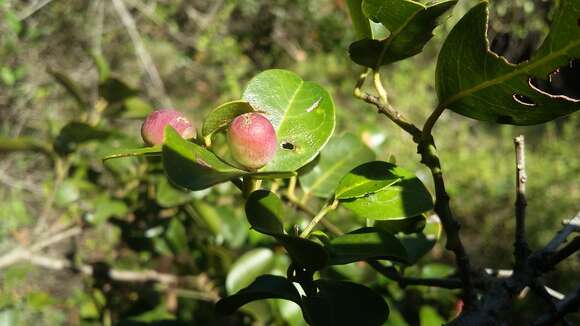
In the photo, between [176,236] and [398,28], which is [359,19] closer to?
[398,28]

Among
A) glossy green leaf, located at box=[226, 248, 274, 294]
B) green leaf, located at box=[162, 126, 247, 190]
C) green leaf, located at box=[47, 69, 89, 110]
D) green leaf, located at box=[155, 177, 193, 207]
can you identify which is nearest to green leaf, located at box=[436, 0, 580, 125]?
green leaf, located at box=[162, 126, 247, 190]

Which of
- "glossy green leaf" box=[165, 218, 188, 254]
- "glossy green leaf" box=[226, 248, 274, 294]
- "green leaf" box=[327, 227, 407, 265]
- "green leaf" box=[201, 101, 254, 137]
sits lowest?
"glossy green leaf" box=[165, 218, 188, 254]

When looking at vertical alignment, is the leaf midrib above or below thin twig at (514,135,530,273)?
above

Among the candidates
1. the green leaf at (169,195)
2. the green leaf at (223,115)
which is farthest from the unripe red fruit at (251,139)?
the green leaf at (169,195)

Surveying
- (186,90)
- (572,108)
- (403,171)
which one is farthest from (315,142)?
(186,90)

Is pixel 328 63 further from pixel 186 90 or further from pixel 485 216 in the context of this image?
pixel 485 216

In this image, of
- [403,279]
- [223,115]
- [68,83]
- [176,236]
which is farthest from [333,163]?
[68,83]

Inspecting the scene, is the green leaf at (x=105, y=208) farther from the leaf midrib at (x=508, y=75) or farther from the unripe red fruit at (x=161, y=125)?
the leaf midrib at (x=508, y=75)

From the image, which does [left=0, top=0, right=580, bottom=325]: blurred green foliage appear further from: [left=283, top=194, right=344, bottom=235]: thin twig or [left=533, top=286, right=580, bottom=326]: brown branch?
[left=533, top=286, right=580, bottom=326]: brown branch
